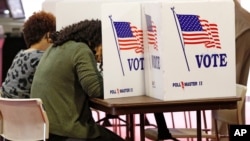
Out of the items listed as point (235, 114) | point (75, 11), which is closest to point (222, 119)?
point (235, 114)

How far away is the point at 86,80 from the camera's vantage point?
2695mm

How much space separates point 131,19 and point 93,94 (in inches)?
17.1

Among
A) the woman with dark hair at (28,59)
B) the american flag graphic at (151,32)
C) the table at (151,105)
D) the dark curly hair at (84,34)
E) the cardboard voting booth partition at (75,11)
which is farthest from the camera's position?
the cardboard voting booth partition at (75,11)

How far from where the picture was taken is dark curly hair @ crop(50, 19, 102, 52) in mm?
2848

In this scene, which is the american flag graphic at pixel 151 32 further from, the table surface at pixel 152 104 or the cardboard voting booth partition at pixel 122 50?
the table surface at pixel 152 104

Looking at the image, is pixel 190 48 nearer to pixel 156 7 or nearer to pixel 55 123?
pixel 156 7

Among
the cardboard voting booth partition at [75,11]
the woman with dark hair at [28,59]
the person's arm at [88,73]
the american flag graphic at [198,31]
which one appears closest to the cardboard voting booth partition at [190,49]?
the american flag graphic at [198,31]

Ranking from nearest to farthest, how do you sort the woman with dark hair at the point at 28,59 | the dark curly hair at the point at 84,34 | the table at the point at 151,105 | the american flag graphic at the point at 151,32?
the table at the point at 151,105, the american flag graphic at the point at 151,32, the dark curly hair at the point at 84,34, the woman with dark hair at the point at 28,59

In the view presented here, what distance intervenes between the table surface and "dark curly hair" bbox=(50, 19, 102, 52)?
313 millimetres

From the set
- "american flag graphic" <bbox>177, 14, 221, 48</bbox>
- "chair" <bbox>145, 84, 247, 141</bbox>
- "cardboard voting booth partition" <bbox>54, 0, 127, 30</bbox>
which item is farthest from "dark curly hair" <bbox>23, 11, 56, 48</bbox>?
"american flag graphic" <bbox>177, 14, 221, 48</bbox>

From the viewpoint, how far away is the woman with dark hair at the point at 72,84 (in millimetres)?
2725

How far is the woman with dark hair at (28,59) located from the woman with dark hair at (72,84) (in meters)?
0.42

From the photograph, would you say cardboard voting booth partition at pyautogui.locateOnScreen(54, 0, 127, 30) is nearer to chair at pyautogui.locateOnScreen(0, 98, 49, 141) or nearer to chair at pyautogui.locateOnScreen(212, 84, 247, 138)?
chair at pyautogui.locateOnScreen(0, 98, 49, 141)

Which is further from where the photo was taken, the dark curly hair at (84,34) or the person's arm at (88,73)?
the dark curly hair at (84,34)
